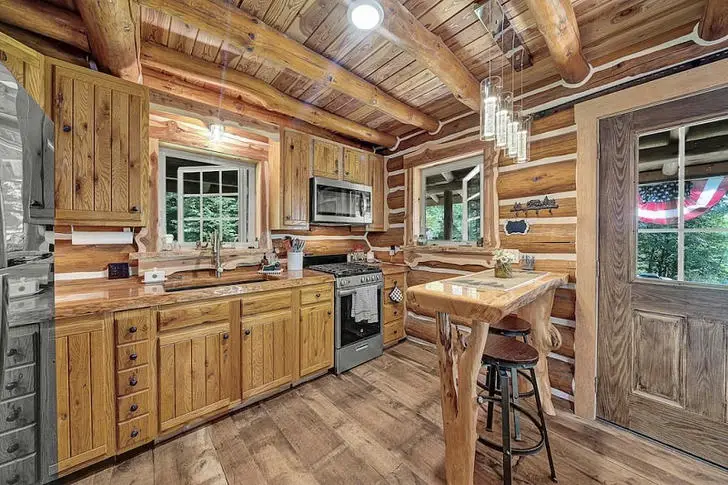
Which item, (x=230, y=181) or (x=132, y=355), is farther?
(x=230, y=181)

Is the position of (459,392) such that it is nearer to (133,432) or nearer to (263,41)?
(133,432)

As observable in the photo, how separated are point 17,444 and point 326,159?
2.85 m

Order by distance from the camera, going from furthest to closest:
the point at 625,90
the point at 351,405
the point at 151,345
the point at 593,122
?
the point at 351,405 → the point at 593,122 → the point at 625,90 → the point at 151,345

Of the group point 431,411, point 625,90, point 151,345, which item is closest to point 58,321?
point 151,345

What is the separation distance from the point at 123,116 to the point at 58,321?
4.49ft

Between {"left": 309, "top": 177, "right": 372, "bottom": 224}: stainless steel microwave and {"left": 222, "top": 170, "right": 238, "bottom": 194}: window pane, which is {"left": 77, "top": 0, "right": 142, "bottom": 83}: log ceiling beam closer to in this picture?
{"left": 222, "top": 170, "right": 238, "bottom": 194}: window pane

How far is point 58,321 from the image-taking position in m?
1.40

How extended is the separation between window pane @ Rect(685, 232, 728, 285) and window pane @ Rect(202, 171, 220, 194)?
3678mm

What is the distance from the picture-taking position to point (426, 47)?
5.99 ft

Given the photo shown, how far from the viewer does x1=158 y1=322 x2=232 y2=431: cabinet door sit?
176 centimetres

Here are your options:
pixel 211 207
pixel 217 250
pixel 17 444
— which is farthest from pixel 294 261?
pixel 17 444

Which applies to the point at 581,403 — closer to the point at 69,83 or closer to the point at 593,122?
the point at 593,122

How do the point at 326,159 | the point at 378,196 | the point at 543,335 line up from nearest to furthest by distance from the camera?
the point at 543,335
the point at 326,159
the point at 378,196

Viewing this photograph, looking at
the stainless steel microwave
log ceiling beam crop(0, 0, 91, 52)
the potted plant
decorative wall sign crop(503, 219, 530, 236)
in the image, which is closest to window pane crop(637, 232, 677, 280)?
decorative wall sign crop(503, 219, 530, 236)
